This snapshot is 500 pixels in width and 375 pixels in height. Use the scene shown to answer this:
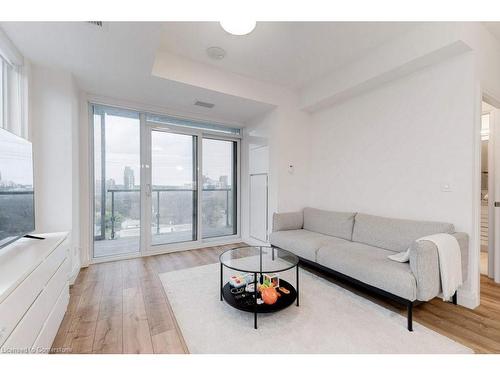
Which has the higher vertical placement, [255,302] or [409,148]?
[409,148]

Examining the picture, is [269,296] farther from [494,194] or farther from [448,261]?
[494,194]

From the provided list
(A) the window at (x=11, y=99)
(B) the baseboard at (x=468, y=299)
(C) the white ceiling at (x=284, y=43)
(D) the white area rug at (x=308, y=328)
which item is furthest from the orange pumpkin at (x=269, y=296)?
(A) the window at (x=11, y=99)

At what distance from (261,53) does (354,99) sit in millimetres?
1526

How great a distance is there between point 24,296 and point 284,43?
3.11 metres

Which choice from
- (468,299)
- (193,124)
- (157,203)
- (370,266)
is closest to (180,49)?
(193,124)

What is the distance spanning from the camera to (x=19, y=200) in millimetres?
1749

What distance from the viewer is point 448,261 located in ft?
6.28

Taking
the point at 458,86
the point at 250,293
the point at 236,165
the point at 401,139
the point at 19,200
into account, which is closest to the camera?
the point at 19,200

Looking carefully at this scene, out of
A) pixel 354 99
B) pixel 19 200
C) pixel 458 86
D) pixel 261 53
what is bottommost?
pixel 19 200

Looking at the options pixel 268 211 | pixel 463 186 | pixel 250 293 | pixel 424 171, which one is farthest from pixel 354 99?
pixel 250 293

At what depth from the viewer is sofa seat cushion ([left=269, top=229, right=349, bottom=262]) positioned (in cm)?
277

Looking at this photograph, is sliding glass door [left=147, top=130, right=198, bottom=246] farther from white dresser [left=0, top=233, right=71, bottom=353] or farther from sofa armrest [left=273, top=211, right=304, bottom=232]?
white dresser [left=0, top=233, right=71, bottom=353]

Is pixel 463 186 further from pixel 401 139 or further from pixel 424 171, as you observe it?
pixel 401 139

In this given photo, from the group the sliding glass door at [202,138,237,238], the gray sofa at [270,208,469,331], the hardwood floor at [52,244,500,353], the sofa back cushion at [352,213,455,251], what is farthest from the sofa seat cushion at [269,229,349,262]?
the sliding glass door at [202,138,237,238]
